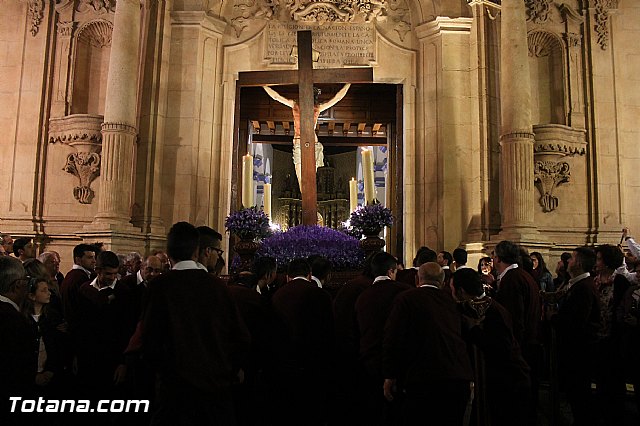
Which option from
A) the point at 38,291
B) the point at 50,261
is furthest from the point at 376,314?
the point at 50,261

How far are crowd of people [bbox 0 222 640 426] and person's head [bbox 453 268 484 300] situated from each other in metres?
0.01

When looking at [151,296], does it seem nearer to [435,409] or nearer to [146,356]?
[146,356]

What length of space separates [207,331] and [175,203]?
350 inches

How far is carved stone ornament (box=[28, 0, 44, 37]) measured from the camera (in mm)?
12438

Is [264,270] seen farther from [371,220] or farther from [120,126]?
[120,126]

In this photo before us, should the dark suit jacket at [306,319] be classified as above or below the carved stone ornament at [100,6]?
below

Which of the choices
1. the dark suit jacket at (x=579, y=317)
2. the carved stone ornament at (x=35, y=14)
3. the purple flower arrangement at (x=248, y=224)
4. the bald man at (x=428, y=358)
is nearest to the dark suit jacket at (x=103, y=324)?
the bald man at (x=428, y=358)

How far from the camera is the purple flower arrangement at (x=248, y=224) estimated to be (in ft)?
31.0

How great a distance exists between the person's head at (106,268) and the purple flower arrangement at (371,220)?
4907mm

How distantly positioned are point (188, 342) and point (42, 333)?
2.01 meters

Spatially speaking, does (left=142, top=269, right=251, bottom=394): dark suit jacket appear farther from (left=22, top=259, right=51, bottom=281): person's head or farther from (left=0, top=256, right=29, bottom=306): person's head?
(left=22, top=259, right=51, bottom=281): person's head

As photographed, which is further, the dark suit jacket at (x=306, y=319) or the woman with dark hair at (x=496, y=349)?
the dark suit jacket at (x=306, y=319)

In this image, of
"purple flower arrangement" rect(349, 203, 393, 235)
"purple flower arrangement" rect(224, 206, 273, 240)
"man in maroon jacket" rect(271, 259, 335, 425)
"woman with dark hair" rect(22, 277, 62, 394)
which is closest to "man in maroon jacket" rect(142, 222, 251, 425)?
"woman with dark hair" rect(22, 277, 62, 394)

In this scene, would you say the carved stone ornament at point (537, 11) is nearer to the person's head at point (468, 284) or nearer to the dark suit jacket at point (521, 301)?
the dark suit jacket at point (521, 301)
